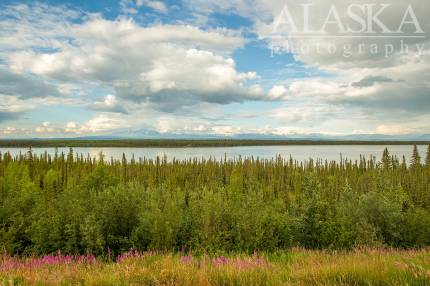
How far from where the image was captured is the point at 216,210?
13.4 m

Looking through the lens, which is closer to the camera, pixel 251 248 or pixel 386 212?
pixel 251 248

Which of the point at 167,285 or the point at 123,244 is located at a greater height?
the point at 167,285

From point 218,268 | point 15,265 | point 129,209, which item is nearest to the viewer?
point 218,268

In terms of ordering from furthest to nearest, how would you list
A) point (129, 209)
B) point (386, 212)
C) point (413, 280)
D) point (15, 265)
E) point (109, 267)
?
point (386, 212), point (129, 209), point (15, 265), point (109, 267), point (413, 280)

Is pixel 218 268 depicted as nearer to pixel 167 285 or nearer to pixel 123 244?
pixel 167 285

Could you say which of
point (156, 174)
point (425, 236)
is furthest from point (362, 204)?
point (156, 174)

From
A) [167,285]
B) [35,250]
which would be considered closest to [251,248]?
[167,285]

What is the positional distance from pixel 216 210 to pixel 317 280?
743 cm

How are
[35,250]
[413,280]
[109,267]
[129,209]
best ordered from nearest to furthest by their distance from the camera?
[413,280] → [109,267] → [35,250] → [129,209]

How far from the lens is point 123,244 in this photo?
40.6 ft

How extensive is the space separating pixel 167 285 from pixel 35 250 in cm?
791

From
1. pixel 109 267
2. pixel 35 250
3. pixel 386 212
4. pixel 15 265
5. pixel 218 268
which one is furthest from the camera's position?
pixel 386 212

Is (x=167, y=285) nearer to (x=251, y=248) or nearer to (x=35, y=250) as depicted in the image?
(x=251, y=248)

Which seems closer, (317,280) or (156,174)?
(317,280)
